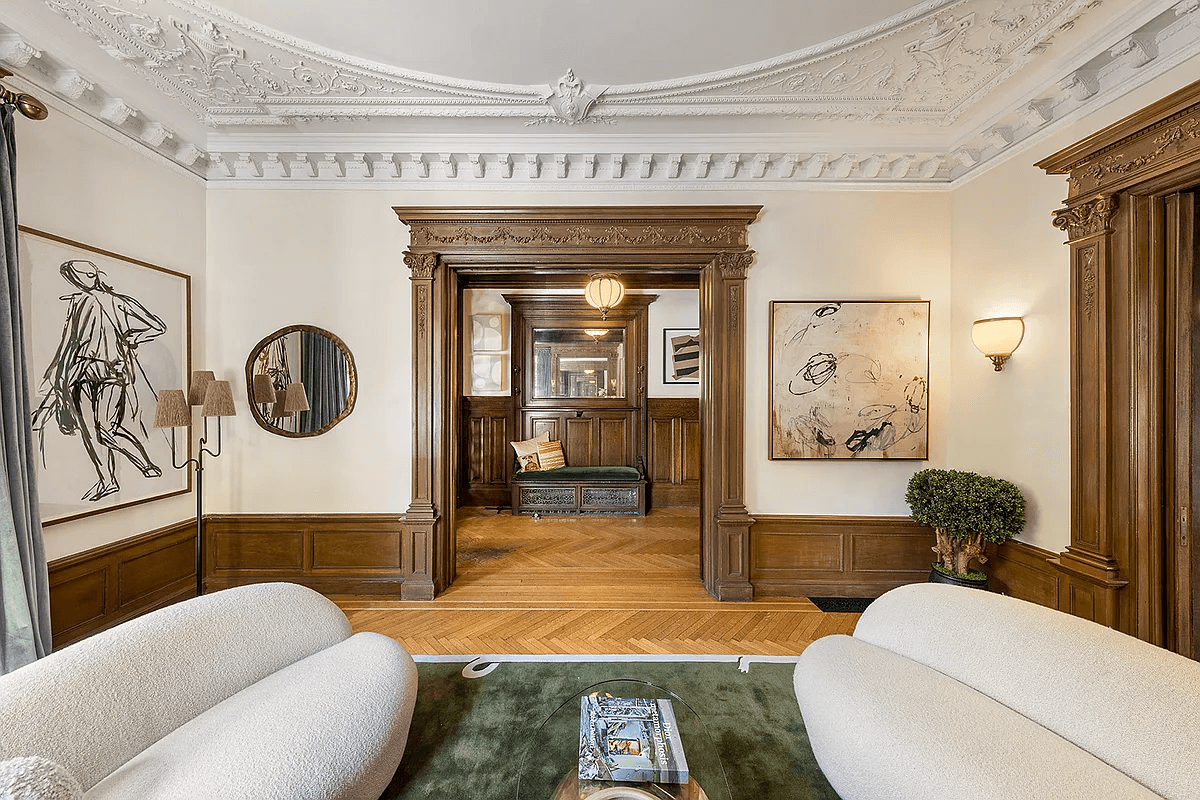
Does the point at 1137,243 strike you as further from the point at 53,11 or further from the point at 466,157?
the point at 53,11

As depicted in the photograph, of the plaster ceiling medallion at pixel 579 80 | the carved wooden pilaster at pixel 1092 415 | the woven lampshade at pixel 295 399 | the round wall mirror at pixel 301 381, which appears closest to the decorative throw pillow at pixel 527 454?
the round wall mirror at pixel 301 381

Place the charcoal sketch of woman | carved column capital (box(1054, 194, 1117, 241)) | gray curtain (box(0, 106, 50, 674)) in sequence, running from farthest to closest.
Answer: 1. the charcoal sketch of woman
2. carved column capital (box(1054, 194, 1117, 241))
3. gray curtain (box(0, 106, 50, 674))

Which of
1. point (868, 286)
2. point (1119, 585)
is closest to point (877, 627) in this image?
point (1119, 585)

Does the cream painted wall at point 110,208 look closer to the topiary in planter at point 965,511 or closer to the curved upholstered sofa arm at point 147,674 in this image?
the curved upholstered sofa arm at point 147,674

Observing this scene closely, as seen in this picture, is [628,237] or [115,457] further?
[628,237]

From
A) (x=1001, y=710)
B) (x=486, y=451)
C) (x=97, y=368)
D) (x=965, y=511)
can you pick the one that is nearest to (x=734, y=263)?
(x=965, y=511)

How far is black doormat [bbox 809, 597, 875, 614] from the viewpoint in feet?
12.0

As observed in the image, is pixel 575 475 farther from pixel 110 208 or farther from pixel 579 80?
pixel 110 208

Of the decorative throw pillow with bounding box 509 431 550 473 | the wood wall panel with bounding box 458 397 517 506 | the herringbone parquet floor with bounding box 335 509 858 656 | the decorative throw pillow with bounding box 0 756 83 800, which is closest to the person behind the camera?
the decorative throw pillow with bounding box 0 756 83 800

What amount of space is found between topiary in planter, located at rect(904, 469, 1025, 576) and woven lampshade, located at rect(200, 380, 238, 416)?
4606 millimetres

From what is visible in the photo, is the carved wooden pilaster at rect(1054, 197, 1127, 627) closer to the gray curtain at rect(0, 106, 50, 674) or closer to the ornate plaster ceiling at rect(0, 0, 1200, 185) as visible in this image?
the ornate plaster ceiling at rect(0, 0, 1200, 185)

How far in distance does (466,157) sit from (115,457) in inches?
117

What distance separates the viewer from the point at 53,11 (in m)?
2.46

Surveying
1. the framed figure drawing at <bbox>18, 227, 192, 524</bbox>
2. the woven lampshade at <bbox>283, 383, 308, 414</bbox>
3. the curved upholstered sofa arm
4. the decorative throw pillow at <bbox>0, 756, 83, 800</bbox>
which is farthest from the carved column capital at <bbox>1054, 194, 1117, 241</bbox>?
the framed figure drawing at <bbox>18, 227, 192, 524</bbox>
